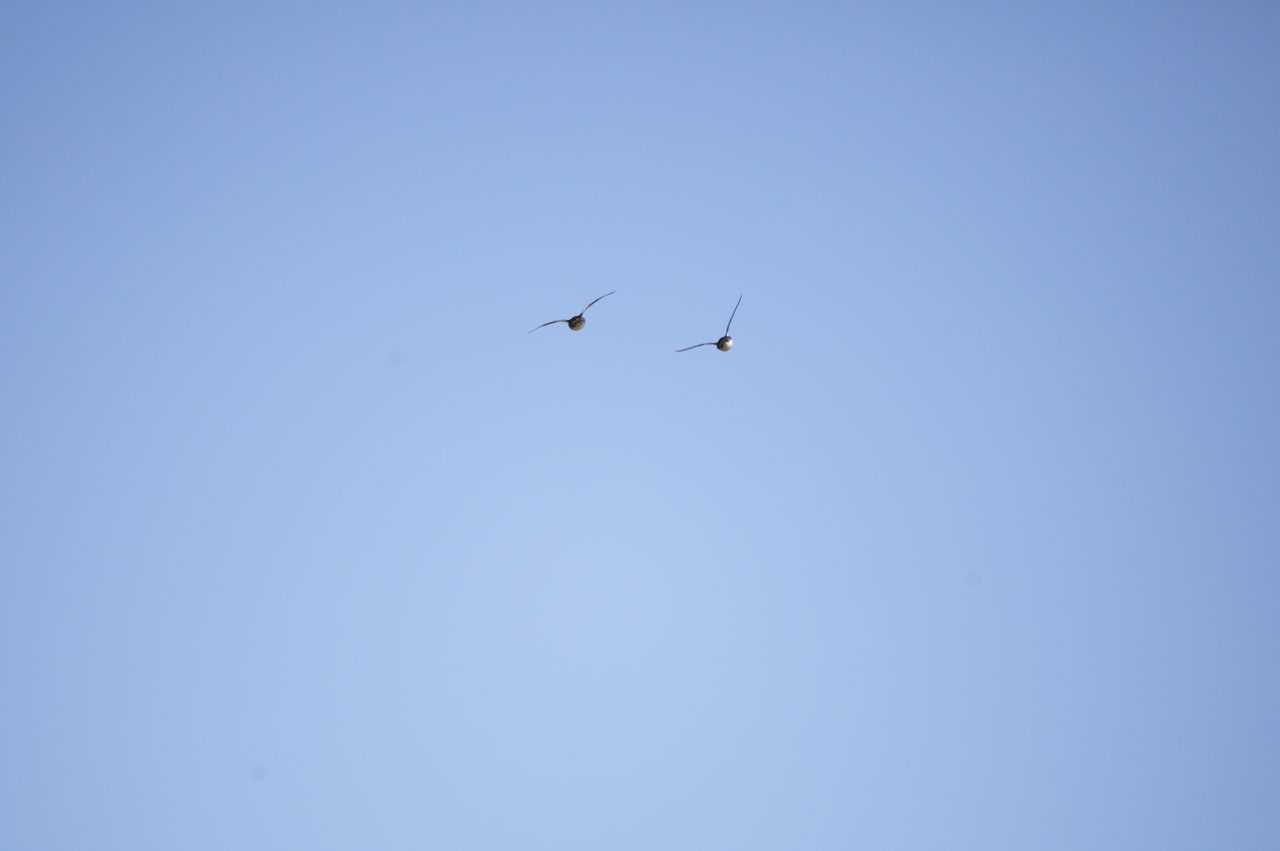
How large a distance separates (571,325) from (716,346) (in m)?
9.18

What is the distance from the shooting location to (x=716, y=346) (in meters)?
A: 52.0

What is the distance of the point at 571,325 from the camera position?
48.9 m

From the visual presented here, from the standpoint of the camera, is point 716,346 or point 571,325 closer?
point 571,325
